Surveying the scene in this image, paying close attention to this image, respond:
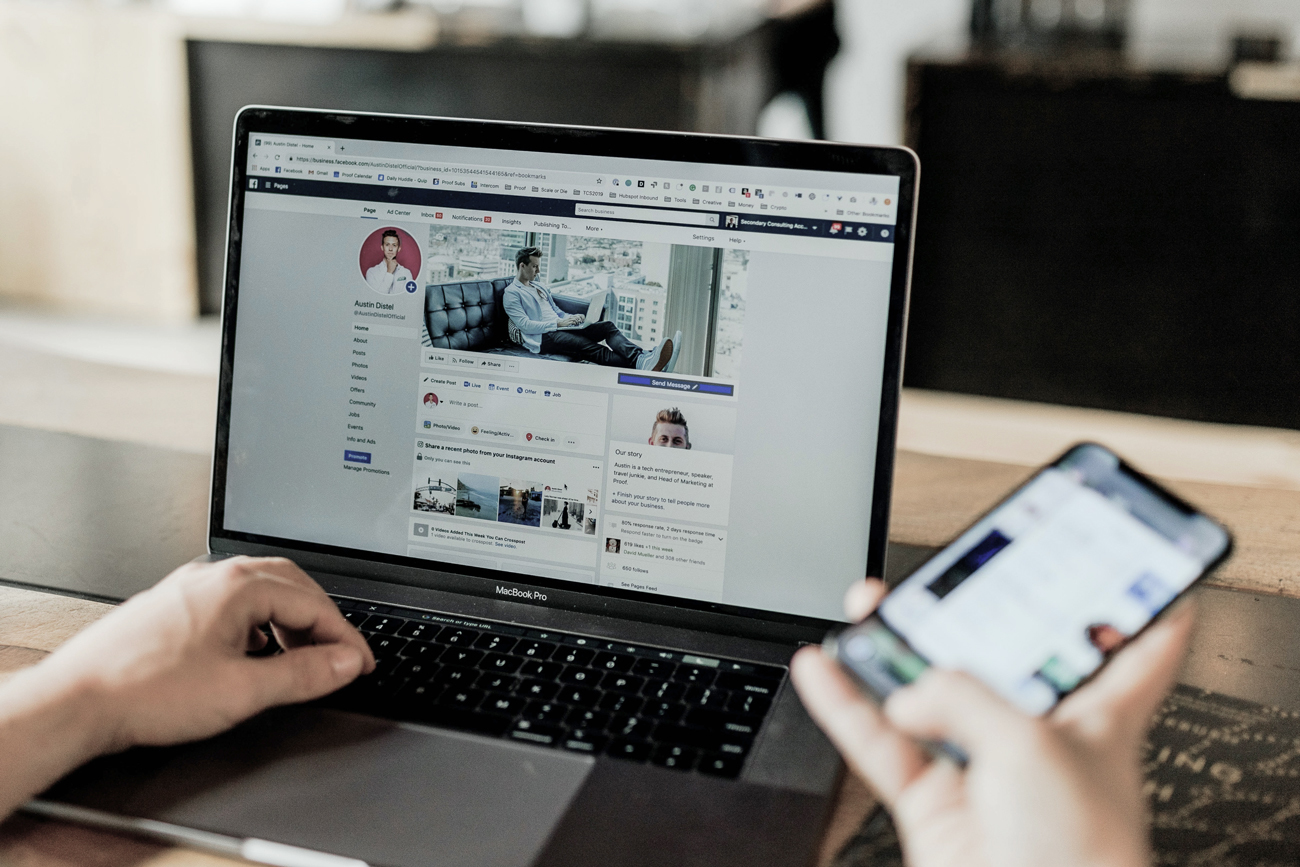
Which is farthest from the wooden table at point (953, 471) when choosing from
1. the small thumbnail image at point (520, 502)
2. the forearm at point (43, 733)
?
the small thumbnail image at point (520, 502)

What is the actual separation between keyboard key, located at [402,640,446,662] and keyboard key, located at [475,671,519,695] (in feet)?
0.13

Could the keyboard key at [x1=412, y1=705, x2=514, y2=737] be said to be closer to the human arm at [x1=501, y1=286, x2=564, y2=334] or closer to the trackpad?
the trackpad

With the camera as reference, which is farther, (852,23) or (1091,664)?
(852,23)

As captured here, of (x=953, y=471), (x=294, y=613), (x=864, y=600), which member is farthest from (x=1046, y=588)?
(x=953, y=471)

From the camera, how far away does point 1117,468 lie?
513 millimetres

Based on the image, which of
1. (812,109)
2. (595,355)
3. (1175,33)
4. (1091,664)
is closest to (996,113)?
(812,109)

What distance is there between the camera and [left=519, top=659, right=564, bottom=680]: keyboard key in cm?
61

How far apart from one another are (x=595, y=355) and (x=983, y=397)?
2.33 m

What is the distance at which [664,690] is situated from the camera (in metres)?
0.60

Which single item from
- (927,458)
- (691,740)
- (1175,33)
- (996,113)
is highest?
(1175,33)

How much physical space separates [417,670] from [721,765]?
0.63ft

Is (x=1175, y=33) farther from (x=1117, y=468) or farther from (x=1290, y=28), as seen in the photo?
(x=1117, y=468)

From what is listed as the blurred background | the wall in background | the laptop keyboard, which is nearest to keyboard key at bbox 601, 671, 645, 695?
the laptop keyboard

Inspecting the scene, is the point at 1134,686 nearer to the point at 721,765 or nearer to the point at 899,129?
the point at 721,765
